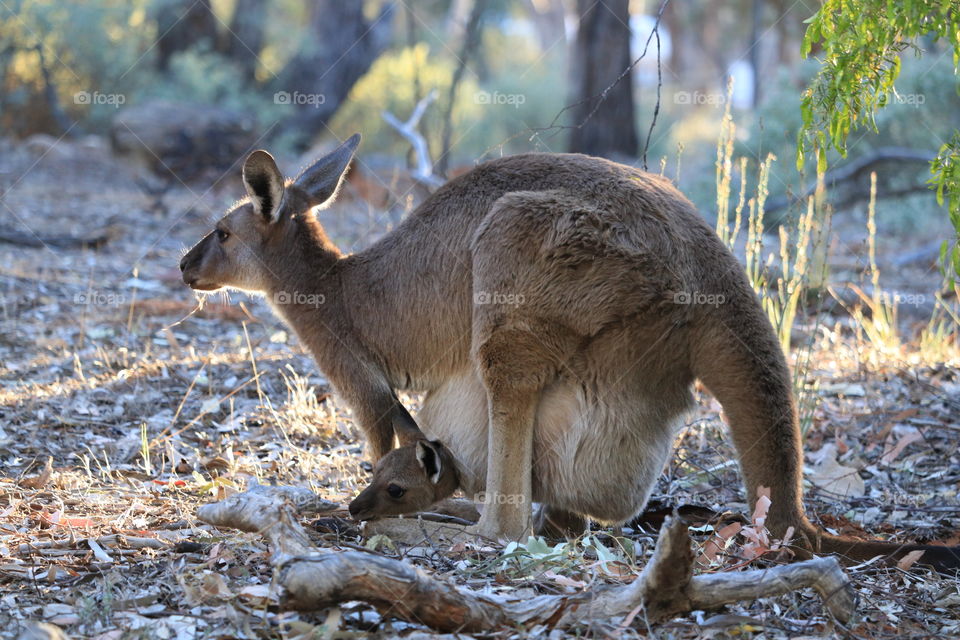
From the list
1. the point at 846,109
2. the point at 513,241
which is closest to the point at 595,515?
the point at 513,241

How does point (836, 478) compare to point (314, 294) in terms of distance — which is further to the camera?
point (836, 478)

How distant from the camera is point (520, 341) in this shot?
144 inches

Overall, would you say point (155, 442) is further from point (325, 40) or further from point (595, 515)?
point (325, 40)

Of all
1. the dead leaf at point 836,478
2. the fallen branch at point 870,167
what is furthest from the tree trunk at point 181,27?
the dead leaf at point 836,478

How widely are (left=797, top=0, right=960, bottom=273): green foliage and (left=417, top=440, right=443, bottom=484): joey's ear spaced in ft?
5.50

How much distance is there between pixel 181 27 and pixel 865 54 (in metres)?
13.0

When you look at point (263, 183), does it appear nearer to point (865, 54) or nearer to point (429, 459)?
point (429, 459)

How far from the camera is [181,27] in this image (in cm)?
1474

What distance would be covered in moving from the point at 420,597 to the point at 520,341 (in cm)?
121

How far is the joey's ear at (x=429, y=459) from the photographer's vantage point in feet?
13.0

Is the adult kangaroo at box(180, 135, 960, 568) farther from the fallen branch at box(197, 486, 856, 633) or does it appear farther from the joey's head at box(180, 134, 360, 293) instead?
the fallen branch at box(197, 486, 856, 633)

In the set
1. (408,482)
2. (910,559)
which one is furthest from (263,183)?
(910,559)

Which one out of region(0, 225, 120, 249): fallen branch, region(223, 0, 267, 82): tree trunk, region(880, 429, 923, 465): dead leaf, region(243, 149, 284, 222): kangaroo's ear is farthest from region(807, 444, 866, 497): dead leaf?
region(223, 0, 267, 82): tree trunk

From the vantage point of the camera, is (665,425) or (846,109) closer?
(846,109)
